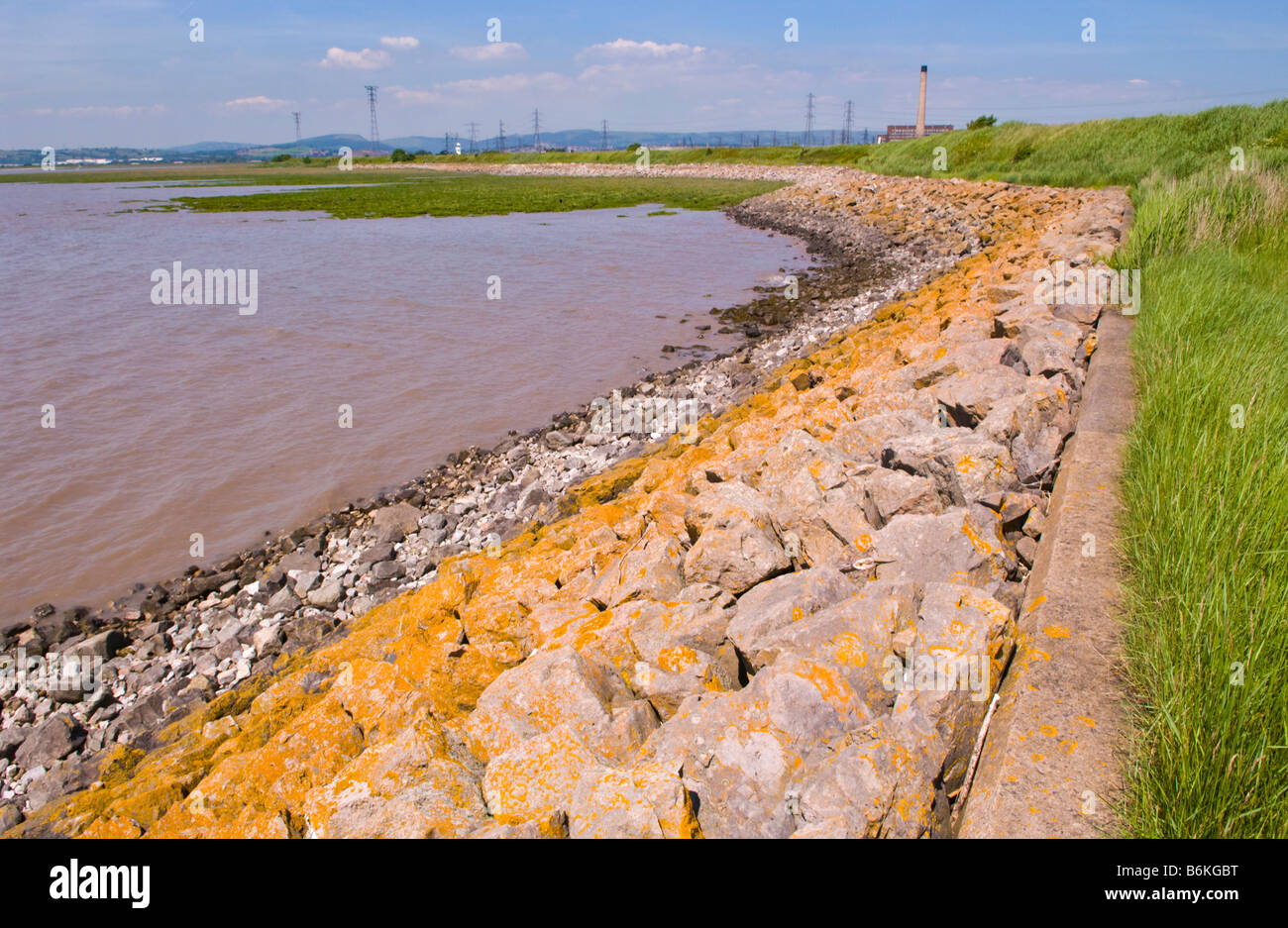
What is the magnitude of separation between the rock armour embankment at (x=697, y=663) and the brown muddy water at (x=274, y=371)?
2.22 m

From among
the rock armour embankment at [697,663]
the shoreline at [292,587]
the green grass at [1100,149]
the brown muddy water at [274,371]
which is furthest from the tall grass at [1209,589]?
the green grass at [1100,149]

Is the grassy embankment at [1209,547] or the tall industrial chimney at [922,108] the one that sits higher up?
the tall industrial chimney at [922,108]

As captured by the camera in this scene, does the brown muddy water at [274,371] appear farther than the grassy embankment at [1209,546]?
Yes

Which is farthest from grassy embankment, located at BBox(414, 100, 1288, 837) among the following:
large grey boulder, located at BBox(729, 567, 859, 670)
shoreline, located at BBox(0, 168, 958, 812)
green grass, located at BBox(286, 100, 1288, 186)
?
green grass, located at BBox(286, 100, 1288, 186)

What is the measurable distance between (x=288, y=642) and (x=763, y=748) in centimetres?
439

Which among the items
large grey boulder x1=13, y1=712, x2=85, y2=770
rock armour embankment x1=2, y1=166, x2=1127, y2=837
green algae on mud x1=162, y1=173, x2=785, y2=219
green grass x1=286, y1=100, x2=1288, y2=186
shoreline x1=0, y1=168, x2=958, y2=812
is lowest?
large grey boulder x1=13, y1=712, x2=85, y2=770

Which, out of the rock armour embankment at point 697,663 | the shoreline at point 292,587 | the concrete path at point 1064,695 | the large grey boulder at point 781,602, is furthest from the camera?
the shoreline at point 292,587

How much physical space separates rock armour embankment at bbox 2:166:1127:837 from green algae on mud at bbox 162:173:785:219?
40510mm

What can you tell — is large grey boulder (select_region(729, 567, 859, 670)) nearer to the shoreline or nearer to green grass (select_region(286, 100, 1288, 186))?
the shoreline

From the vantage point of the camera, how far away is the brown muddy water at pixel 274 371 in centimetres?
761

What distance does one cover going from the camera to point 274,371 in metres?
12.3

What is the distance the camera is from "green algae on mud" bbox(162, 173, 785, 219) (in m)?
43.6

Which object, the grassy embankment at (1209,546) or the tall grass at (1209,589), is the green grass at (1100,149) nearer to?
the grassy embankment at (1209,546)

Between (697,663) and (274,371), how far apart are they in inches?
458
